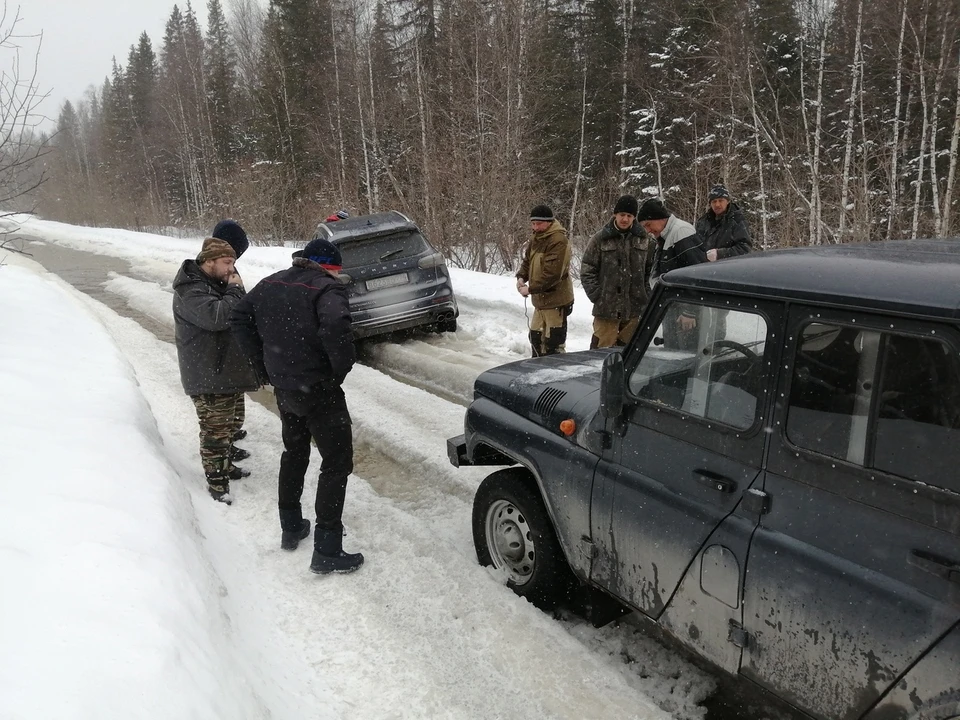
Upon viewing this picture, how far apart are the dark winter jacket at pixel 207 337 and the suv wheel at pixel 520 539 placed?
2.17 metres

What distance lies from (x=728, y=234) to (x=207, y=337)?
4.80 meters

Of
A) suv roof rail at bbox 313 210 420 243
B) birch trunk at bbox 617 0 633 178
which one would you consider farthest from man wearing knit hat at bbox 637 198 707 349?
birch trunk at bbox 617 0 633 178

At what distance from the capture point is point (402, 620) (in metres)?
3.38

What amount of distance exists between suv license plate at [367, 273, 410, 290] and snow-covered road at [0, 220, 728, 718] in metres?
2.93

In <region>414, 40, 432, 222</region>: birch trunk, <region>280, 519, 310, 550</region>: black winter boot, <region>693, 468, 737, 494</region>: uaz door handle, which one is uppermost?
<region>414, 40, 432, 222</region>: birch trunk

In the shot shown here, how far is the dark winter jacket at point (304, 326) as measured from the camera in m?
3.56

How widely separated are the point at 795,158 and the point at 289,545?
1638 cm

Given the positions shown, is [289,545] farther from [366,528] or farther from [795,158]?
[795,158]

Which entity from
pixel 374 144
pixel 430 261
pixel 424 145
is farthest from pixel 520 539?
pixel 374 144

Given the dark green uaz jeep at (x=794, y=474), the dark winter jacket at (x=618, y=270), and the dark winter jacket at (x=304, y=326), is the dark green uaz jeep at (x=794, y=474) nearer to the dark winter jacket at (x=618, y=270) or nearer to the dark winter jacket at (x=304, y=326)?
the dark winter jacket at (x=304, y=326)

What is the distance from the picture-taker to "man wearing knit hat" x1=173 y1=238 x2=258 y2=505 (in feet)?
15.1

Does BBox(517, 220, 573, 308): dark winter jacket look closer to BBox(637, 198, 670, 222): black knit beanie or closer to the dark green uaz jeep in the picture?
BBox(637, 198, 670, 222): black knit beanie

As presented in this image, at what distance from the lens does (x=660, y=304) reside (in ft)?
8.55

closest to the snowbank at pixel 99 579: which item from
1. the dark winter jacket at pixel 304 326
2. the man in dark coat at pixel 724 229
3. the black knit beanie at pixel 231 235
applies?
the dark winter jacket at pixel 304 326
